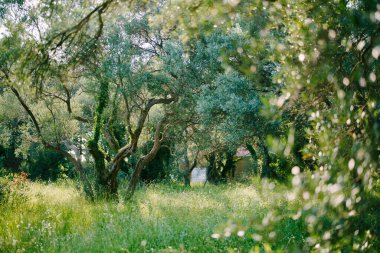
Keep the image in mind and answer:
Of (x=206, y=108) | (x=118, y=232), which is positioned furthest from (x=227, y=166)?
(x=118, y=232)

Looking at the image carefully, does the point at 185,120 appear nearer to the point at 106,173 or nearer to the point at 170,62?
the point at 170,62

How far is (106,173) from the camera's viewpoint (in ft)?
53.1

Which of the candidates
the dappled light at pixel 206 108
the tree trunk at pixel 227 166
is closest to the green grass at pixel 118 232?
the dappled light at pixel 206 108

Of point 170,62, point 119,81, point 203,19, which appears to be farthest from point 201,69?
point 203,19

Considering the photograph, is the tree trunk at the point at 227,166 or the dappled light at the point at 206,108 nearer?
the dappled light at the point at 206,108

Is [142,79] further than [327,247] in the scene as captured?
Yes

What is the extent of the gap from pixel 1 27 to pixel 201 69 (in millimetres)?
7647

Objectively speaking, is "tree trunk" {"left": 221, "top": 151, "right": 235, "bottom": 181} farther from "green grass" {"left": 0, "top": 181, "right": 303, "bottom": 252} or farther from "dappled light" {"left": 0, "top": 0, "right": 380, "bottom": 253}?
"green grass" {"left": 0, "top": 181, "right": 303, "bottom": 252}

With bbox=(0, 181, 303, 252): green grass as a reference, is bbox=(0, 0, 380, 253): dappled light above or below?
above

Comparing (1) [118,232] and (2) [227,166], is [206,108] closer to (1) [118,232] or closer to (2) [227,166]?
(1) [118,232]

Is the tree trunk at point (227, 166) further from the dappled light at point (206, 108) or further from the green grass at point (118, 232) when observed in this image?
the green grass at point (118, 232)

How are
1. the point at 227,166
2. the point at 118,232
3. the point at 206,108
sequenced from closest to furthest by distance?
the point at 118,232
the point at 206,108
the point at 227,166

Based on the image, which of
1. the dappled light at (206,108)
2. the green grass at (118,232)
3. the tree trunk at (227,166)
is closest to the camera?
the dappled light at (206,108)

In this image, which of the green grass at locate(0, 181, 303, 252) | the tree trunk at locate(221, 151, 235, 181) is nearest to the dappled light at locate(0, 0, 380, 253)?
the green grass at locate(0, 181, 303, 252)
